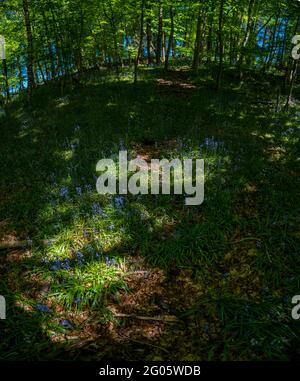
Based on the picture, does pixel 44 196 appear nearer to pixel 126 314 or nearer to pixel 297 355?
pixel 126 314

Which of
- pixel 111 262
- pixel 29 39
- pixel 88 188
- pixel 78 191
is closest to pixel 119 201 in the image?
pixel 88 188

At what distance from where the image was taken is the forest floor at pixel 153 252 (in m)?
4.20

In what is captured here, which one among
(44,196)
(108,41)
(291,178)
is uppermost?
(108,41)

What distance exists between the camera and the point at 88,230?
20.0ft

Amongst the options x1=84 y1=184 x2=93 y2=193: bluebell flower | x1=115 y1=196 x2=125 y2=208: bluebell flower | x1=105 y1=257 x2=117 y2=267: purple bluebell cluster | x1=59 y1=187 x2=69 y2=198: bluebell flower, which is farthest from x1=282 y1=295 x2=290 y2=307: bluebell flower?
x1=59 y1=187 x2=69 y2=198: bluebell flower

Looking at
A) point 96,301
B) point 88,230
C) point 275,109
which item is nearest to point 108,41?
point 275,109

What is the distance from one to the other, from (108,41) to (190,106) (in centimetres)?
1358

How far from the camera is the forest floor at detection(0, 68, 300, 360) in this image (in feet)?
13.8

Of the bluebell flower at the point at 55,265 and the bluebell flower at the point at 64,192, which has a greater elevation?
the bluebell flower at the point at 64,192

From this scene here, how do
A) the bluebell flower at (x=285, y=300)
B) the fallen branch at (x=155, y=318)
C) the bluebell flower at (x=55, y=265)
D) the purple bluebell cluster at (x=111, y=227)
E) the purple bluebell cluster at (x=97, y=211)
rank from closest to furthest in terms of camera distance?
the fallen branch at (x=155, y=318) → the bluebell flower at (x=285, y=300) → the bluebell flower at (x=55, y=265) → the purple bluebell cluster at (x=111, y=227) → the purple bluebell cluster at (x=97, y=211)

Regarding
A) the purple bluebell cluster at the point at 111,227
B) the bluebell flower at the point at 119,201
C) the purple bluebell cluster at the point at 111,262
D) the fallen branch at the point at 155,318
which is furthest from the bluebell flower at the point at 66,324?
the bluebell flower at the point at 119,201

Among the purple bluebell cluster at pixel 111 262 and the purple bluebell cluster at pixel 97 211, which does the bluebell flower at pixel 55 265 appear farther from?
the purple bluebell cluster at pixel 97 211

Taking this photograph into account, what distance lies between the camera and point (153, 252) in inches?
221

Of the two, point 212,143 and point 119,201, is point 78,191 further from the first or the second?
point 212,143
